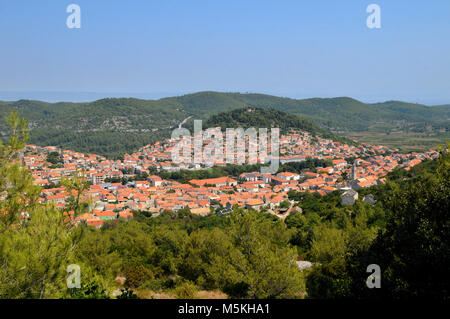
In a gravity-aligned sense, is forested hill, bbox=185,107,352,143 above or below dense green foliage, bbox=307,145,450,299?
above

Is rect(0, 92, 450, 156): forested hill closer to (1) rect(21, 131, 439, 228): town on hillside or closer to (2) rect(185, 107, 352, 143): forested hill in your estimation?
(2) rect(185, 107, 352, 143): forested hill

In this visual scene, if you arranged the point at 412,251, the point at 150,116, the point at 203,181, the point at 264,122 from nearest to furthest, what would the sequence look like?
the point at 412,251
the point at 203,181
the point at 264,122
the point at 150,116

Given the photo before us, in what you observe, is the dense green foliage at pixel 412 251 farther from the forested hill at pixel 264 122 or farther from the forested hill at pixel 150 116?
the forested hill at pixel 150 116

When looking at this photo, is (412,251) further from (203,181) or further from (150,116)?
(150,116)

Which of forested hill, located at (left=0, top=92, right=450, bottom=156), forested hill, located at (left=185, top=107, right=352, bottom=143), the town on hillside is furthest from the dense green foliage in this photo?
forested hill, located at (left=0, top=92, right=450, bottom=156)

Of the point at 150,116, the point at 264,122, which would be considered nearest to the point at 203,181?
the point at 264,122

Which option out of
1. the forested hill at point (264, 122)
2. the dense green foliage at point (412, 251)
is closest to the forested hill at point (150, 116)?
the forested hill at point (264, 122)

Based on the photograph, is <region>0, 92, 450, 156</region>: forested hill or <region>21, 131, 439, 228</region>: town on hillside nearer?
<region>21, 131, 439, 228</region>: town on hillside
